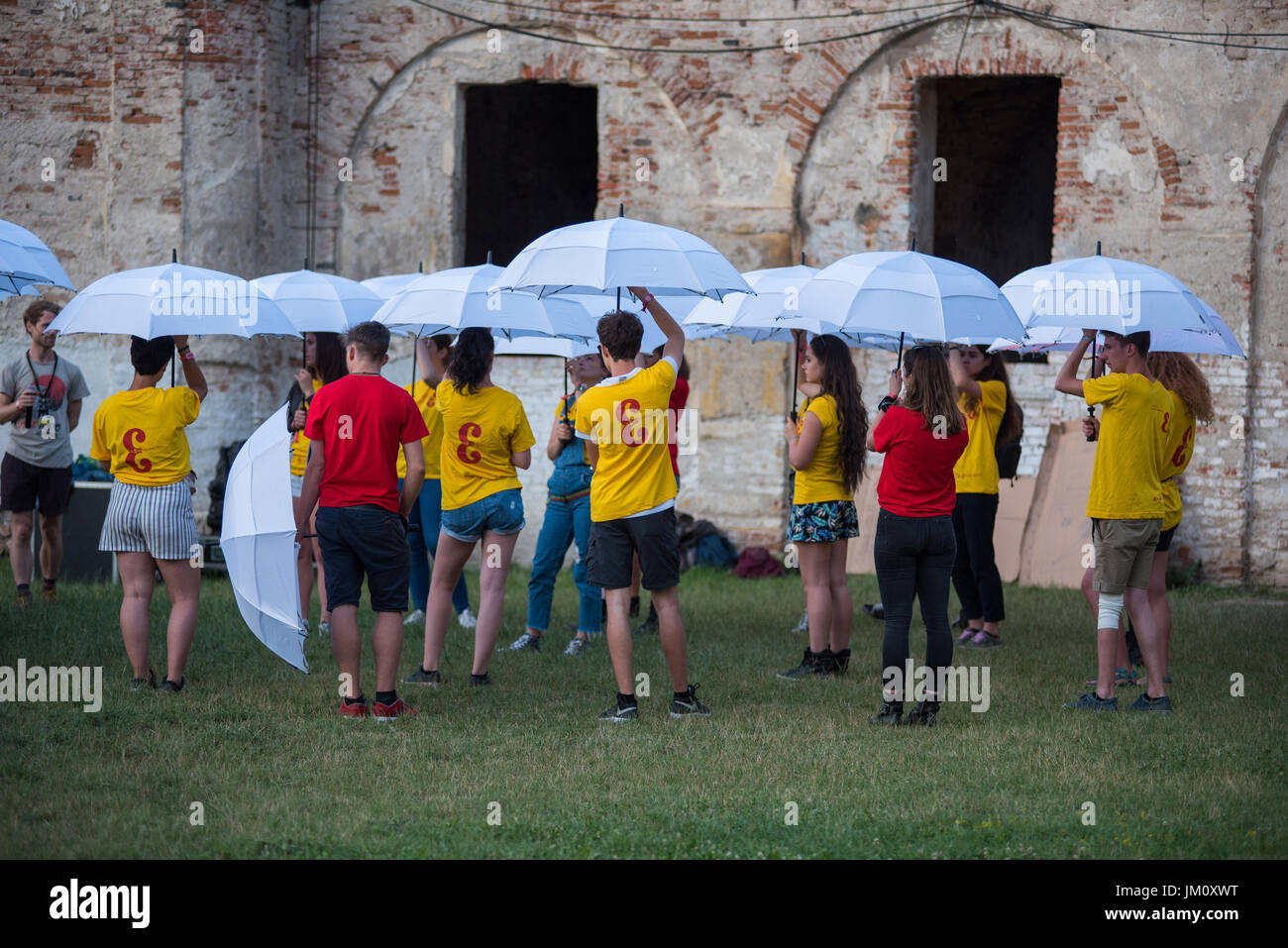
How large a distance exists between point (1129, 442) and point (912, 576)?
1.28 meters

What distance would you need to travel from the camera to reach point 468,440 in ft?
25.0

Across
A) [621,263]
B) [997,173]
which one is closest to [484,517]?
[621,263]

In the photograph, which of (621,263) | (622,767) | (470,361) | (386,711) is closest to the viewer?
(622,767)

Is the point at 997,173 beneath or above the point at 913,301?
above

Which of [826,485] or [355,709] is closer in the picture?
[355,709]

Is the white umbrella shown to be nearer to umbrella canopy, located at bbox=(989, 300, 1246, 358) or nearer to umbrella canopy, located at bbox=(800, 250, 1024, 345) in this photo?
umbrella canopy, located at bbox=(800, 250, 1024, 345)

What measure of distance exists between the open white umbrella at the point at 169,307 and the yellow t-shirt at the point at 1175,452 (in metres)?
4.70

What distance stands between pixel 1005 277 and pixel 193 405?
12.1 metres

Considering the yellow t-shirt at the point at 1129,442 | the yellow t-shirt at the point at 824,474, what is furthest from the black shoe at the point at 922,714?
the yellow t-shirt at the point at 824,474

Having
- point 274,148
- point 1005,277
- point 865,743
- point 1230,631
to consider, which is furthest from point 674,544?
point 1005,277

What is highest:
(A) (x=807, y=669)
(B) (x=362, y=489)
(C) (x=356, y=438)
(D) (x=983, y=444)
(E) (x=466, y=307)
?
(E) (x=466, y=307)

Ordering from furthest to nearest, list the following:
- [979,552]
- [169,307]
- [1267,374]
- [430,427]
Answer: [1267,374], [979,552], [430,427], [169,307]

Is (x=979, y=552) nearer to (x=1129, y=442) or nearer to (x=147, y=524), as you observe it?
(x=1129, y=442)

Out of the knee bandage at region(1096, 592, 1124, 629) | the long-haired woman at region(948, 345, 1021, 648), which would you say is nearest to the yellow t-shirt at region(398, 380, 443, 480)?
the long-haired woman at region(948, 345, 1021, 648)
